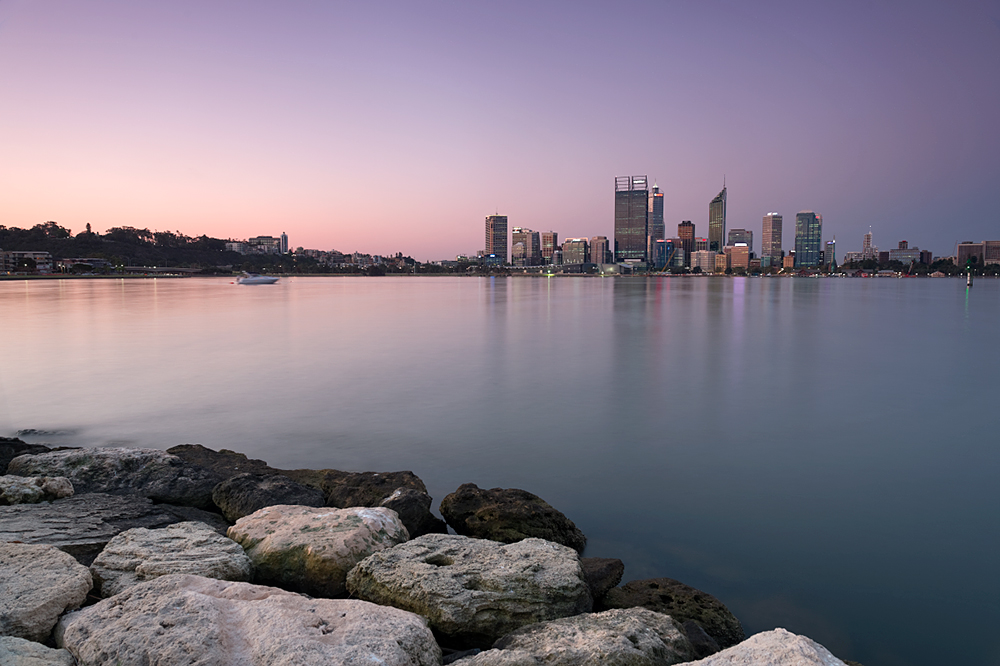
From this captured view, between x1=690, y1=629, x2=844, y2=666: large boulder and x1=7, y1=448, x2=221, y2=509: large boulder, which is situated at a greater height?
x1=690, y1=629, x2=844, y2=666: large boulder

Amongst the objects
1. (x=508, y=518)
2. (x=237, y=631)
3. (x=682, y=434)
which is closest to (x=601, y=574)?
(x=508, y=518)

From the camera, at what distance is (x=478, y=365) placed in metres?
12.8

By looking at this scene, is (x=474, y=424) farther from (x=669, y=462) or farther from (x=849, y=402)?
(x=849, y=402)

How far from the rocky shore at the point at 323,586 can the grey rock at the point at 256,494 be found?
0.02m

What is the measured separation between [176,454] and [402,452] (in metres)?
2.36

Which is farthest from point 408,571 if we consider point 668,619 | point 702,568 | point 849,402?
point 849,402

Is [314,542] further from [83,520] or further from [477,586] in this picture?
[83,520]

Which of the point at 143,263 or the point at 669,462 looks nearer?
the point at 669,462

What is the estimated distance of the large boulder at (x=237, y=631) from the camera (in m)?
2.54

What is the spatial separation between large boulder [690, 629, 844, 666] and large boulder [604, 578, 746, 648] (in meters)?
0.86

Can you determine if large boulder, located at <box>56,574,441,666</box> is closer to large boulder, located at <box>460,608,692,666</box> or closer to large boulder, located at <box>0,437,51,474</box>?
large boulder, located at <box>460,608,692,666</box>

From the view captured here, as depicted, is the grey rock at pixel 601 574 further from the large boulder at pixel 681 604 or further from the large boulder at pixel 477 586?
the large boulder at pixel 477 586

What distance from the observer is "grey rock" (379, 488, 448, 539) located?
174 inches

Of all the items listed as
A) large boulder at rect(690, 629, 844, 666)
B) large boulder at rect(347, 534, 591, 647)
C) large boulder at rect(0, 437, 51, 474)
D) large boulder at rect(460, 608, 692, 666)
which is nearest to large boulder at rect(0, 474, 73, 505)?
large boulder at rect(0, 437, 51, 474)
